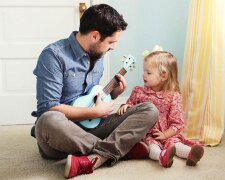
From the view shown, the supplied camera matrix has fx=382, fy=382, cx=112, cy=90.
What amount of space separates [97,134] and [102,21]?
522 mm

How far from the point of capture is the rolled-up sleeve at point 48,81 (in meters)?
1.57

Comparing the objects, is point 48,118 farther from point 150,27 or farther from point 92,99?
point 150,27

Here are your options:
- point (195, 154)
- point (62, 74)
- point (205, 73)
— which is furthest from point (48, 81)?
point (205, 73)

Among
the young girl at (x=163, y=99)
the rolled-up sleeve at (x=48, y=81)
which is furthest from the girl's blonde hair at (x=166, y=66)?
the rolled-up sleeve at (x=48, y=81)

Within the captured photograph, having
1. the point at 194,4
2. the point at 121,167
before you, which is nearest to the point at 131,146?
the point at 121,167

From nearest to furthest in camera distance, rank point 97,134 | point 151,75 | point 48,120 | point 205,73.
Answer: point 48,120 < point 97,134 < point 151,75 < point 205,73

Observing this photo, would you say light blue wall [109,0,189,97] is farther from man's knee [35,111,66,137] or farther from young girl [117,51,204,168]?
man's knee [35,111,66,137]

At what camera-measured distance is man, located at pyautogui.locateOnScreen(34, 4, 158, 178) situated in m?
1.55

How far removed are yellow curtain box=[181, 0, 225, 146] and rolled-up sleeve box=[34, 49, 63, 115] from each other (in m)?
0.84

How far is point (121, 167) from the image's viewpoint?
5.37 feet

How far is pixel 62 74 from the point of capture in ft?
5.37

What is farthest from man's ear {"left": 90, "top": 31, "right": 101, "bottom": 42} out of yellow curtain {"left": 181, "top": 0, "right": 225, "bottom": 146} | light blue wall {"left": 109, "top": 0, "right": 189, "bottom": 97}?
light blue wall {"left": 109, "top": 0, "right": 189, "bottom": 97}

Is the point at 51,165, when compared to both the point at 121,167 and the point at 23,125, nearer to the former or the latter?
the point at 121,167

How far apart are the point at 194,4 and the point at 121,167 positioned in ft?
3.38
